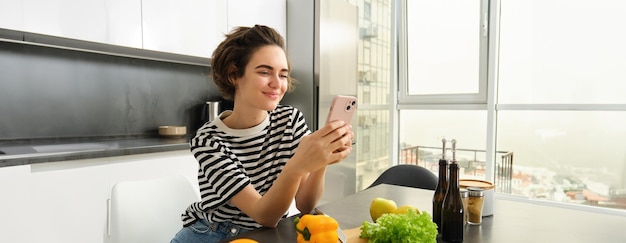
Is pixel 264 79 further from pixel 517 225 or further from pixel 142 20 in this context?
pixel 142 20

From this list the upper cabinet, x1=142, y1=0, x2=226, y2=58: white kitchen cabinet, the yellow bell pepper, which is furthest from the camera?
x1=142, y1=0, x2=226, y2=58: white kitchen cabinet

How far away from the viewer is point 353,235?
0.95m

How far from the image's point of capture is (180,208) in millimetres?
1305

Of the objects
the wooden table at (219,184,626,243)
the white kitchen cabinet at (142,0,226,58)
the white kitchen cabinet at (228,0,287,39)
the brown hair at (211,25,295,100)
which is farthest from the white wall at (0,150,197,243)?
the white kitchen cabinet at (228,0,287,39)

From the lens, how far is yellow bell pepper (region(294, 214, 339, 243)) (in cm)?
77

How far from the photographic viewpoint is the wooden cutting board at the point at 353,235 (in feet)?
3.00

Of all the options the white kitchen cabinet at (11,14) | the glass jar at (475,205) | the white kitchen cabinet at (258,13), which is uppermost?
the white kitchen cabinet at (258,13)

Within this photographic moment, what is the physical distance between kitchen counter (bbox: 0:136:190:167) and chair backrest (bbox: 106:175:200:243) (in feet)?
2.09

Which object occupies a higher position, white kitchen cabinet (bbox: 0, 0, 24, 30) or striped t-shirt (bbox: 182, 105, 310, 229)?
white kitchen cabinet (bbox: 0, 0, 24, 30)

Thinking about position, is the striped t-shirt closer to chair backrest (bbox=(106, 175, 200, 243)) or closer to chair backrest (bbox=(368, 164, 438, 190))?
chair backrest (bbox=(106, 175, 200, 243))

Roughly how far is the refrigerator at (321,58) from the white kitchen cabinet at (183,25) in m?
0.67

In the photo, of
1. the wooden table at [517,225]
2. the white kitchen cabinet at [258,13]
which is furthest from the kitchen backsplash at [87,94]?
the wooden table at [517,225]

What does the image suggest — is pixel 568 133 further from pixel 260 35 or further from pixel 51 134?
pixel 51 134

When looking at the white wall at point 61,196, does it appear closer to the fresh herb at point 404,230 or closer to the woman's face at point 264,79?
the woman's face at point 264,79
